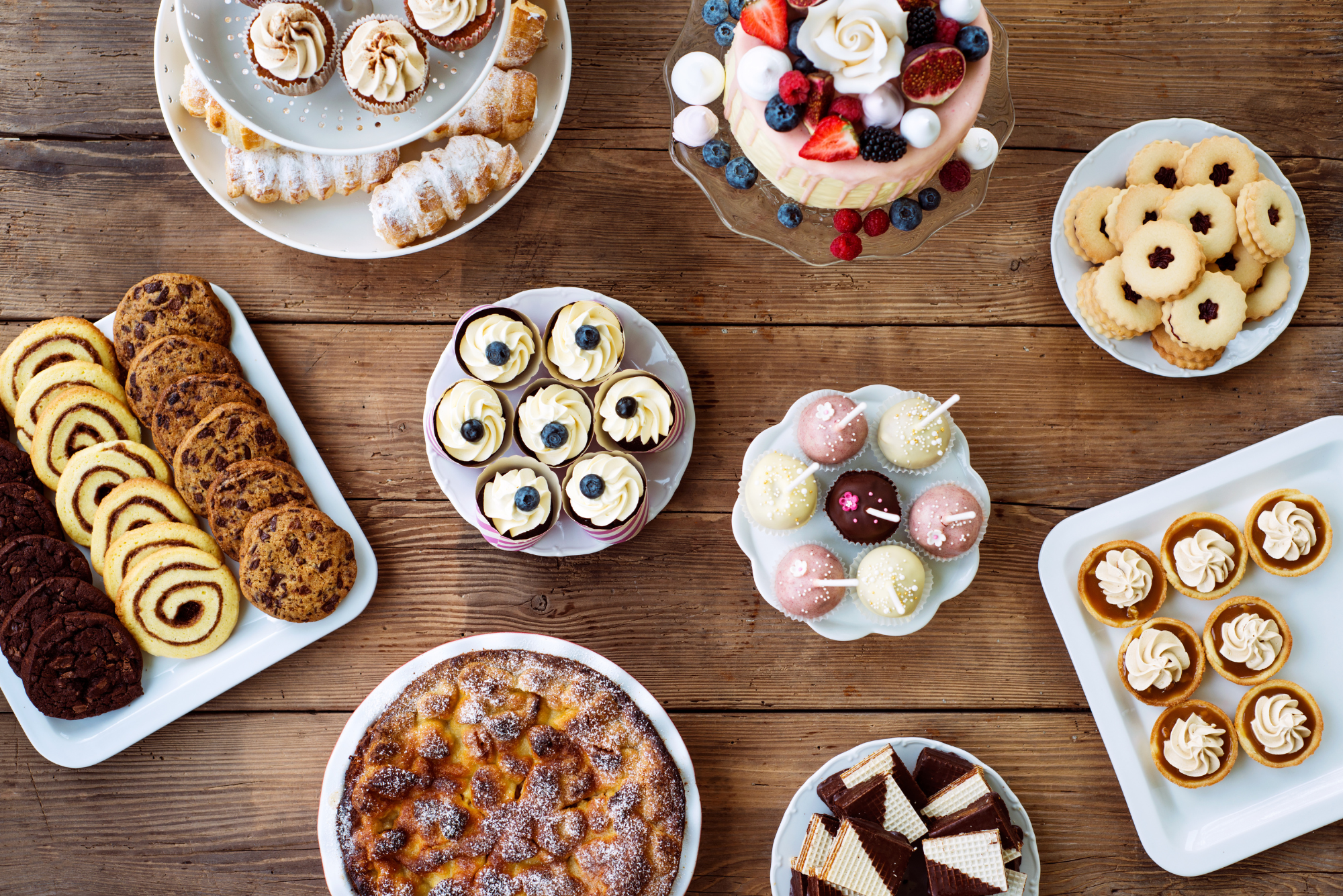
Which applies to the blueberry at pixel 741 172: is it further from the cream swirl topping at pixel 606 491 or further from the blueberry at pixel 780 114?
the cream swirl topping at pixel 606 491

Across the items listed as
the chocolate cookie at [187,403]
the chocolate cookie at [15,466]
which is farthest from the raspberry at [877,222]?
the chocolate cookie at [15,466]

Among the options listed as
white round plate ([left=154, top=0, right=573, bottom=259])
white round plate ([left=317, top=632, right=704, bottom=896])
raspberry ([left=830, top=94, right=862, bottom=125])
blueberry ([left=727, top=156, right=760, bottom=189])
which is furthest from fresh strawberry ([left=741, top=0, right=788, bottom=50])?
white round plate ([left=317, top=632, right=704, bottom=896])

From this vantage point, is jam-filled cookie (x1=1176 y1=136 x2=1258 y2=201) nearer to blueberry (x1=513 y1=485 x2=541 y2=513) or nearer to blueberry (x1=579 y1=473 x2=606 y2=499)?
blueberry (x1=579 y1=473 x2=606 y2=499)

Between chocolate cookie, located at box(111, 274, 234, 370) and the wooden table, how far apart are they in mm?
117

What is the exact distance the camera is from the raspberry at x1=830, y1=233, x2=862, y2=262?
1920mm

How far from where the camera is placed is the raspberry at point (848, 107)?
1662mm

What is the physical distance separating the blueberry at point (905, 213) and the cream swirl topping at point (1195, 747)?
4.65 ft

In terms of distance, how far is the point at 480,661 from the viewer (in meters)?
2.16

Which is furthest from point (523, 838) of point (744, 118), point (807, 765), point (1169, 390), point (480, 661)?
point (1169, 390)

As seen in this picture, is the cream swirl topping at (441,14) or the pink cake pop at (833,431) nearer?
the cream swirl topping at (441,14)

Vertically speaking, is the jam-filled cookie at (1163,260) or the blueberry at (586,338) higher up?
the jam-filled cookie at (1163,260)

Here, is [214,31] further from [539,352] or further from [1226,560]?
[1226,560]

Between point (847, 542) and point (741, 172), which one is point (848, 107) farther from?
point (847, 542)

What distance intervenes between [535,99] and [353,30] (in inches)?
19.5
